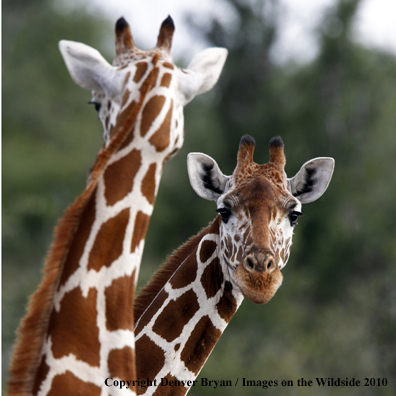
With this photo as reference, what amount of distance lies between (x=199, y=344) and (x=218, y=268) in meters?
0.44

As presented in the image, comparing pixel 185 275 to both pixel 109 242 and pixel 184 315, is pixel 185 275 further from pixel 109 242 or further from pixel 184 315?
pixel 109 242

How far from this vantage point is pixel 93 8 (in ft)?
90.4

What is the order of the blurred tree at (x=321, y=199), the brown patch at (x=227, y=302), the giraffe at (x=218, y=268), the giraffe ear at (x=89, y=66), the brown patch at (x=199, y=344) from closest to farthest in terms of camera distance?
1. the giraffe ear at (x=89, y=66)
2. the giraffe at (x=218, y=268)
3. the brown patch at (x=199, y=344)
4. the brown patch at (x=227, y=302)
5. the blurred tree at (x=321, y=199)

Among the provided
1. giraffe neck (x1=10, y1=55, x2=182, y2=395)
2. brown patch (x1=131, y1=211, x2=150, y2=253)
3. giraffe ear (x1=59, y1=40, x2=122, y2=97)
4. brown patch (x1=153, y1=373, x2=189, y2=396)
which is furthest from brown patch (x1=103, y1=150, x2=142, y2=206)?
brown patch (x1=153, y1=373, x2=189, y2=396)

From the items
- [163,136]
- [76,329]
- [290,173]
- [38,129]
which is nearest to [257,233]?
[163,136]

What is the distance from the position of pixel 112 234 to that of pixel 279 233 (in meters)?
1.22

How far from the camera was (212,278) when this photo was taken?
332 cm

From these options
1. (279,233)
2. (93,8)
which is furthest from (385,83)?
(279,233)

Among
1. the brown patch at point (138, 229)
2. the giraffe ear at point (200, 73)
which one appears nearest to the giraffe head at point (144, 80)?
the giraffe ear at point (200, 73)

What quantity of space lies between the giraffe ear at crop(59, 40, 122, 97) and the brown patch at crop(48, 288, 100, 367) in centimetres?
85

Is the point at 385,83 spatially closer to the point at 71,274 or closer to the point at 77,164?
the point at 77,164

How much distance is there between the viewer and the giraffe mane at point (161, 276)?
11.3 ft

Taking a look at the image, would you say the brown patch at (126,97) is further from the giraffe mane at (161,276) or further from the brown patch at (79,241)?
the giraffe mane at (161,276)

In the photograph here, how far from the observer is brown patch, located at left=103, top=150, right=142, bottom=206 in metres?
2.25
